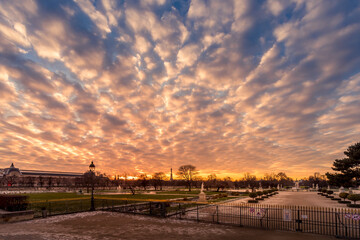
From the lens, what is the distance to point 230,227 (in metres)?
16.2

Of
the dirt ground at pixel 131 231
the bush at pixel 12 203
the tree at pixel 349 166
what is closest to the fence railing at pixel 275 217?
the dirt ground at pixel 131 231

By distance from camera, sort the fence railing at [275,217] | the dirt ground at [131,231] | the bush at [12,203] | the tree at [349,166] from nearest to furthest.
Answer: the dirt ground at [131,231]
the fence railing at [275,217]
the bush at [12,203]
the tree at [349,166]

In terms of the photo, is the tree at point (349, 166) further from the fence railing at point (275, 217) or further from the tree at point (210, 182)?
the tree at point (210, 182)

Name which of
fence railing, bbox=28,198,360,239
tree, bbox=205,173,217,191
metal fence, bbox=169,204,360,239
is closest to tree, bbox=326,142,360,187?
fence railing, bbox=28,198,360,239

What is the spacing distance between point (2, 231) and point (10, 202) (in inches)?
239

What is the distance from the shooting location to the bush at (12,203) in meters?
19.7

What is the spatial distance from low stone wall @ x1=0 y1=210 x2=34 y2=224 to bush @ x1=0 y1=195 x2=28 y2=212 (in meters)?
1.22

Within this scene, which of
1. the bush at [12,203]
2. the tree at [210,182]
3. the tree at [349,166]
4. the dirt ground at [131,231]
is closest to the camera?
the dirt ground at [131,231]

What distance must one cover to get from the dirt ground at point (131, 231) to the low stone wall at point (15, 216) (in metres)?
1.01

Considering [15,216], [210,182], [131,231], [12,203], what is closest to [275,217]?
[131,231]

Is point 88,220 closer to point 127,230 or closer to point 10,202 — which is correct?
point 127,230

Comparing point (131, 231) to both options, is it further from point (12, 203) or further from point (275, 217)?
point (275, 217)

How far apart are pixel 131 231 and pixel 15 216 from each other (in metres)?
11.3

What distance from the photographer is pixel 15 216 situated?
1841 centimetres
